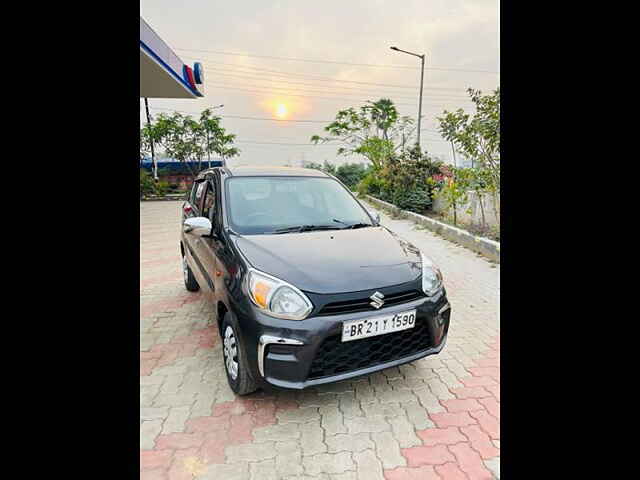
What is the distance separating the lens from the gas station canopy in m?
7.15

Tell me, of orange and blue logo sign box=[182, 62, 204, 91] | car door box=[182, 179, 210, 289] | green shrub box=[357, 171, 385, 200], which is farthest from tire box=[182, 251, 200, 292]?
green shrub box=[357, 171, 385, 200]

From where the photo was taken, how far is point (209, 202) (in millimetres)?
3367

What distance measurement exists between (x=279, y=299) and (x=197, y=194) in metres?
2.47

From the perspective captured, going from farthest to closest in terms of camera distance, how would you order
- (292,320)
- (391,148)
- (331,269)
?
(391,148) → (331,269) → (292,320)

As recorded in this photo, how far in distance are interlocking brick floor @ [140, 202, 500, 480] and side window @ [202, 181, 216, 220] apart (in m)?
1.13

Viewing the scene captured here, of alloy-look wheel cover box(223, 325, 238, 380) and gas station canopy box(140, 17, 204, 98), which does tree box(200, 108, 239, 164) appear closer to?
gas station canopy box(140, 17, 204, 98)

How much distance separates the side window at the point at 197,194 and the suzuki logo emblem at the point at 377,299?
244 centimetres

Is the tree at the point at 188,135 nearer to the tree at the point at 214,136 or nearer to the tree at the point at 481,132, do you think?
the tree at the point at 214,136

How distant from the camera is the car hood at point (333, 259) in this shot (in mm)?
2123
